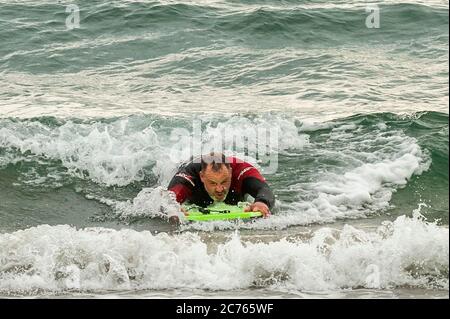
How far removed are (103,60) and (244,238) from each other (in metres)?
8.31

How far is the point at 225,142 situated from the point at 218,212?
12.2 ft

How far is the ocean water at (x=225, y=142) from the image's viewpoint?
8430 millimetres

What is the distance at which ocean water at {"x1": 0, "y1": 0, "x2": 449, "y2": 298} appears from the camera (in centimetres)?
843

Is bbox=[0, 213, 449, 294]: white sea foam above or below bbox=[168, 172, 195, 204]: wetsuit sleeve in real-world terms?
below

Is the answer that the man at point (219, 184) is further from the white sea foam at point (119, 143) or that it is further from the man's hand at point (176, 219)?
the white sea foam at point (119, 143)

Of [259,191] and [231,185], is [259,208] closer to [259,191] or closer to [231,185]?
[259,191]

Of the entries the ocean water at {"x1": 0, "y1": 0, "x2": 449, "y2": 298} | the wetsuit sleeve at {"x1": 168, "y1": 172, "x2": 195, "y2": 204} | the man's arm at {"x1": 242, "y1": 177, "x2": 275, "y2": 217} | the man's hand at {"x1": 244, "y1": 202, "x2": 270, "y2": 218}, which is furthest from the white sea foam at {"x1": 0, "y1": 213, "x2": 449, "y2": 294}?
the wetsuit sleeve at {"x1": 168, "y1": 172, "x2": 195, "y2": 204}

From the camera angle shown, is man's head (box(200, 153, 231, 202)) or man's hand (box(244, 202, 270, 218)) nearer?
man's hand (box(244, 202, 270, 218))

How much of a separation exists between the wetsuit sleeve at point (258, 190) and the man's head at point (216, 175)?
25 cm

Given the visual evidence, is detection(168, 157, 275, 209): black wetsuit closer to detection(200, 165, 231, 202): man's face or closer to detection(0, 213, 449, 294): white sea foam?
detection(200, 165, 231, 202): man's face

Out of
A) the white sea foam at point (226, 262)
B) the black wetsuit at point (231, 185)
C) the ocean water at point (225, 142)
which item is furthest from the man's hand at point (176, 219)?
the white sea foam at point (226, 262)

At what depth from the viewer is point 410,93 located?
14.8m

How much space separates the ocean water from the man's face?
464 mm
